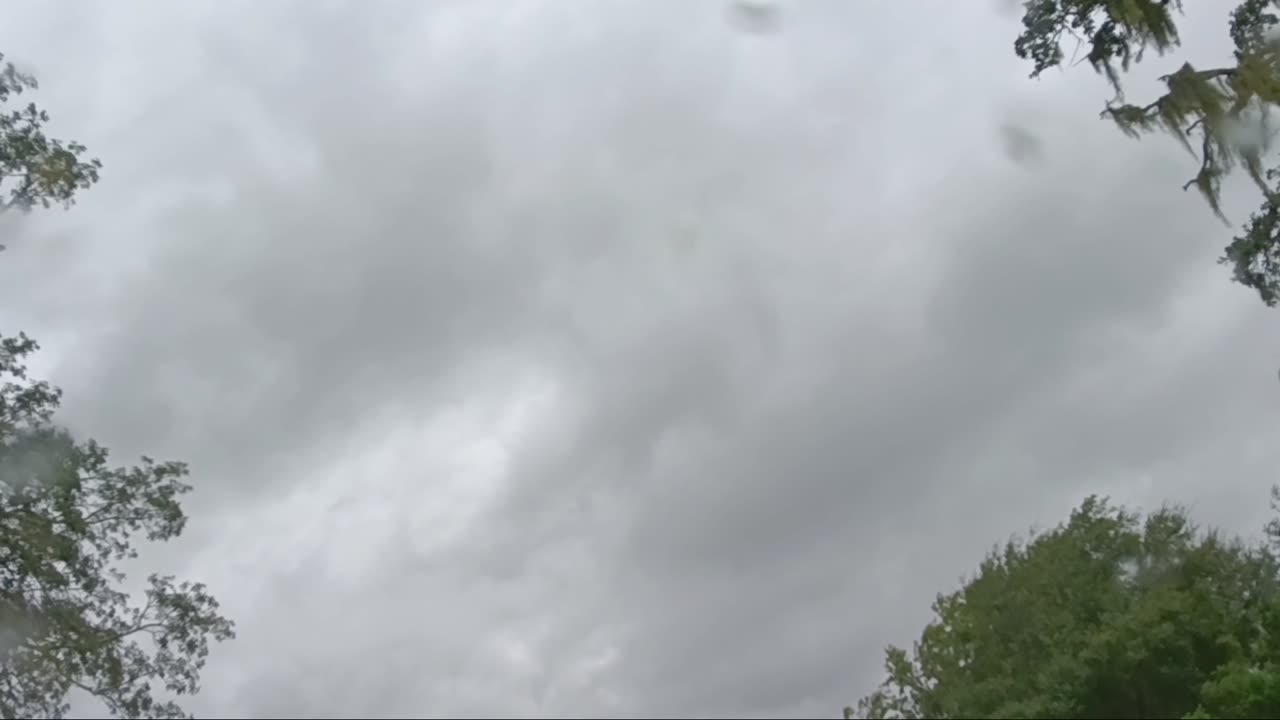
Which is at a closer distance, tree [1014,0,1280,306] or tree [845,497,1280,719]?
tree [1014,0,1280,306]

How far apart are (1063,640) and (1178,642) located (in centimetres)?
281

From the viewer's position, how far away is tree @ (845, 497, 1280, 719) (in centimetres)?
3272

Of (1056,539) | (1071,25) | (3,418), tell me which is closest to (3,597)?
(3,418)

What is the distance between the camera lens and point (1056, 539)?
1560 inches

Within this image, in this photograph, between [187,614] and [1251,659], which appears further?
[1251,659]

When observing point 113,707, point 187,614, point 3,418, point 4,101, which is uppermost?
point 4,101

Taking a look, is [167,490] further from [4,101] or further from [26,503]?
[4,101]

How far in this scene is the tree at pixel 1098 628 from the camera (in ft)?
107

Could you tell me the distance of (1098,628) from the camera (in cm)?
3441

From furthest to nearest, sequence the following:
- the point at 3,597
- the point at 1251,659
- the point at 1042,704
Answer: the point at 1042,704 < the point at 1251,659 < the point at 3,597

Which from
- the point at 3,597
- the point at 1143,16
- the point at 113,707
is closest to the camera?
the point at 1143,16

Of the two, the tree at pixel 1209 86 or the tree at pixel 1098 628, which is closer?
the tree at pixel 1209 86

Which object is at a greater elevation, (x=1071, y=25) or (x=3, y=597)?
(x=1071, y=25)

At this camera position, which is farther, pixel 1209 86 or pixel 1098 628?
pixel 1098 628
